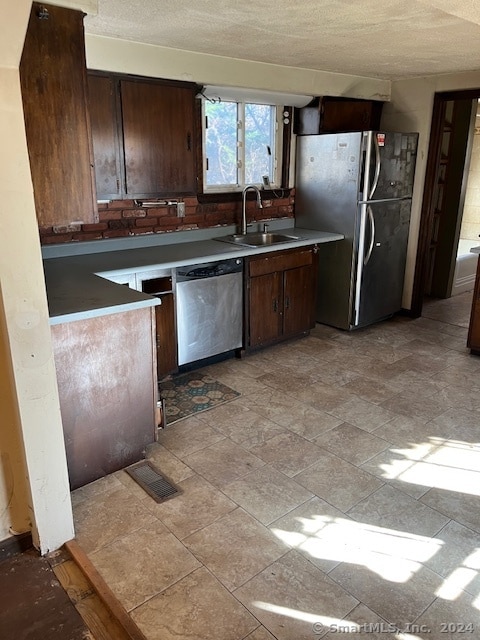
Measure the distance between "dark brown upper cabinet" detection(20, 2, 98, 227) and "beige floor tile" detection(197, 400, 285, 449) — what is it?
1.47m

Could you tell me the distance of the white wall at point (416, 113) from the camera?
14.4 ft

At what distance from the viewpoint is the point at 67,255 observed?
3439 millimetres

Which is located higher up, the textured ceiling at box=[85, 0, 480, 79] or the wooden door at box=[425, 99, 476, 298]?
the textured ceiling at box=[85, 0, 480, 79]

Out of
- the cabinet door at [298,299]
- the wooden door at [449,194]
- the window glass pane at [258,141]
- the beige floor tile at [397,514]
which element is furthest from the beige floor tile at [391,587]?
the wooden door at [449,194]

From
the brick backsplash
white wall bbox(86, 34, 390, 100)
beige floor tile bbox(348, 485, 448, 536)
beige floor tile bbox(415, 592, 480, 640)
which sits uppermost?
white wall bbox(86, 34, 390, 100)

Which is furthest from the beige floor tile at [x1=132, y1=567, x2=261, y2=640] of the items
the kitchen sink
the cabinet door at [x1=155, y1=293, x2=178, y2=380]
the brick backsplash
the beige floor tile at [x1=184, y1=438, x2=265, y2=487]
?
the kitchen sink

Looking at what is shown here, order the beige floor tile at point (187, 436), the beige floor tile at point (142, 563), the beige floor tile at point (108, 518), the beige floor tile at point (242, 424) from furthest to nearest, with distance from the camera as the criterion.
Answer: the beige floor tile at point (242, 424) < the beige floor tile at point (187, 436) < the beige floor tile at point (108, 518) < the beige floor tile at point (142, 563)

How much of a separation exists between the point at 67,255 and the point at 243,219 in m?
1.56

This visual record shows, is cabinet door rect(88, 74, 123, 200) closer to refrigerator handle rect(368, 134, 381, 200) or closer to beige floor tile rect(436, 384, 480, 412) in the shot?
refrigerator handle rect(368, 134, 381, 200)

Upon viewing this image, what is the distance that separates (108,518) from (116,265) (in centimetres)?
159

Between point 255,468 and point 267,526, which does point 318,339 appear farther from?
point 267,526

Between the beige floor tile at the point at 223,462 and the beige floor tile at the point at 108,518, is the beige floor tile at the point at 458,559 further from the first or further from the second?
the beige floor tile at the point at 108,518

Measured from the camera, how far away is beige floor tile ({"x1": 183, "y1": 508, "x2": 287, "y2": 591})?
6.40 feet

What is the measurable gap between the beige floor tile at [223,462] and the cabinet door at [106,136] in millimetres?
1898
